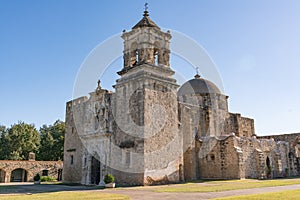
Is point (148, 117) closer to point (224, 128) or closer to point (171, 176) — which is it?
point (171, 176)

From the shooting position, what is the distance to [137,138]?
21422 mm

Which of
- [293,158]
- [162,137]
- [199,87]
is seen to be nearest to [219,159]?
[162,137]

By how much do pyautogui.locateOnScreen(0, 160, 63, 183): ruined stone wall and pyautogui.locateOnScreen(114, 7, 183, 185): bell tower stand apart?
616 inches

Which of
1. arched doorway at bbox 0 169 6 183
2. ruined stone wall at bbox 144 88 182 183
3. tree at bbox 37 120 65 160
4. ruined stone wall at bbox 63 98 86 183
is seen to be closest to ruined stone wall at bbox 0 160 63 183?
arched doorway at bbox 0 169 6 183

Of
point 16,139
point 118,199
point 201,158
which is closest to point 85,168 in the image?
point 201,158

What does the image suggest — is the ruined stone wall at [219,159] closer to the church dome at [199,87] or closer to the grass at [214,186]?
the grass at [214,186]

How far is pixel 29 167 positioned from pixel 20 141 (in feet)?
46.1

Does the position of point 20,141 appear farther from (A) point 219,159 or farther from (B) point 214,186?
(B) point 214,186

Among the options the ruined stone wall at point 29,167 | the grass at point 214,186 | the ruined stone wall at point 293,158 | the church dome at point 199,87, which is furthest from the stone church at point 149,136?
the ruined stone wall at point 29,167

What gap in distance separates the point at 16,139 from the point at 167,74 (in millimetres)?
32322

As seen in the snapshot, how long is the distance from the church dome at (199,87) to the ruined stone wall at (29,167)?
1764 centimetres

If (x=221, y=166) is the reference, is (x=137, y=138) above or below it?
above

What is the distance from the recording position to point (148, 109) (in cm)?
2184

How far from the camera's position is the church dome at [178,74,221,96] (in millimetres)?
33156
